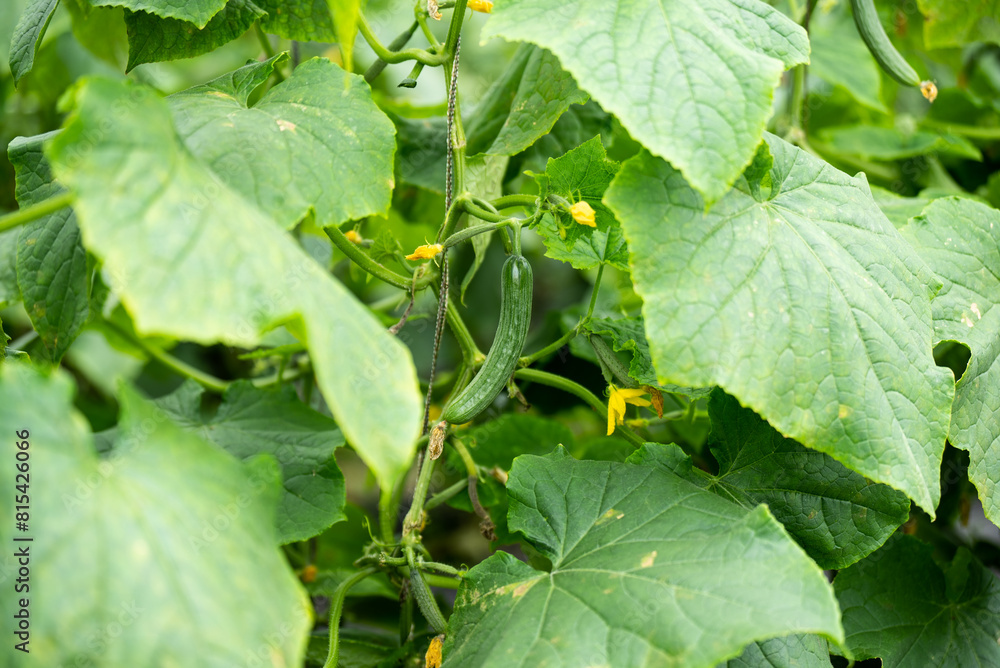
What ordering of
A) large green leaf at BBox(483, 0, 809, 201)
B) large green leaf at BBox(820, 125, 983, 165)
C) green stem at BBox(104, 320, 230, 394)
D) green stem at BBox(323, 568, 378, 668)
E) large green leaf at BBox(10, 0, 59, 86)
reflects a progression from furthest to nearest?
large green leaf at BBox(820, 125, 983, 165) → green stem at BBox(104, 320, 230, 394) → large green leaf at BBox(10, 0, 59, 86) → green stem at BBox(323, 568, 378, 668) → large green leaf at BBox(483, 0, 809, 201)

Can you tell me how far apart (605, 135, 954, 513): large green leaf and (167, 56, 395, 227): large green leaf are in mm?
351

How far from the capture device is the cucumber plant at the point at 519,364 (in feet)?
2.39

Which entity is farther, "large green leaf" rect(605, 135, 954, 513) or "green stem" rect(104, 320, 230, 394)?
"green stem" rect(104, 320, 230, 394)

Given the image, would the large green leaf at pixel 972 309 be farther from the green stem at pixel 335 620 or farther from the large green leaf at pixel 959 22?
the green stem at pixel 335 620

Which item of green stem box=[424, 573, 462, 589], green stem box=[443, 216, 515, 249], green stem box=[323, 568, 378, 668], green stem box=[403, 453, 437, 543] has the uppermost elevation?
green stem box=[443, 216, 515, 249]

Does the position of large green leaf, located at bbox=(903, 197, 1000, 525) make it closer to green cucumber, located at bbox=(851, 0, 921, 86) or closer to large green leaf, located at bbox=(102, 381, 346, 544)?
green cucumber, located at bbox=(851, 0, 921, 86)

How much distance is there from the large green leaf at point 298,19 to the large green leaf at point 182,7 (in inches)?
7.8

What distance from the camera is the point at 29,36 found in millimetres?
1310

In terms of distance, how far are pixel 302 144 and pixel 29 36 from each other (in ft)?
2.10

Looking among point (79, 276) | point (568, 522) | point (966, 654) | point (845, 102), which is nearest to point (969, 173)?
point (845, 102)

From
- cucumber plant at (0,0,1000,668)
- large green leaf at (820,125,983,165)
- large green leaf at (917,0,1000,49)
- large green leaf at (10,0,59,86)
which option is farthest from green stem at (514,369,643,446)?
large green leaf at (917,0,1000,49)

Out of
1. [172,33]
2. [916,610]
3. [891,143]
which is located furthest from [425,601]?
[891,143]

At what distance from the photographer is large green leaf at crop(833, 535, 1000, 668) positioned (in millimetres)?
1383

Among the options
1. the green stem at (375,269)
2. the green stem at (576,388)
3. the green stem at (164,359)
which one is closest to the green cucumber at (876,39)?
the green stem at (576,388)
